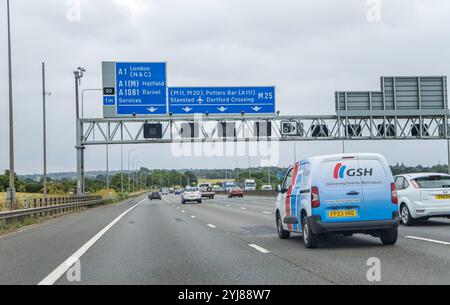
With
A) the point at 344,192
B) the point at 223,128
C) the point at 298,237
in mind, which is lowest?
the point at 298,237

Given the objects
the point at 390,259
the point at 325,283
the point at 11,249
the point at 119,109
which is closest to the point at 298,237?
the point at 390,259

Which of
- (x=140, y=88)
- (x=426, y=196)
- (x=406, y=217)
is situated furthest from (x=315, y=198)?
(x=140, y=88)

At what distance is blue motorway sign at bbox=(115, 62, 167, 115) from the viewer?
148 ft

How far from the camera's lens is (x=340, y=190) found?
13.6 m

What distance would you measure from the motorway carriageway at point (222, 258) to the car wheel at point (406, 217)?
76 cm

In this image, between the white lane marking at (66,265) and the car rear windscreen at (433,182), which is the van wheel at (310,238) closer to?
the white lane marking at (66,265)

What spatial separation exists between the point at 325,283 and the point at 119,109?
3732 cm

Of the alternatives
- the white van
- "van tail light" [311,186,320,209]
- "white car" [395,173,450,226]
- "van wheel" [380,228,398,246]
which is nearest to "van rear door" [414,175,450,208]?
"white car" [395,173,450,226]

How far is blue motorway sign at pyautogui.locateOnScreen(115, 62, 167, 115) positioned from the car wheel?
90.4 feet

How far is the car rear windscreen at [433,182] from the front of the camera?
19.3 meters

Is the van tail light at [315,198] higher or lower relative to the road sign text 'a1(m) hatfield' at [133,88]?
lower

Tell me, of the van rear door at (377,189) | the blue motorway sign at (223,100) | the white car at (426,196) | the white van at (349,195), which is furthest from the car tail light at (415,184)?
the blue motorway sign at (223,100)

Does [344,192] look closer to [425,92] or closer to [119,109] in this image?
[119,109]

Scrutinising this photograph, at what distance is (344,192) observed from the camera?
13.6 meters
